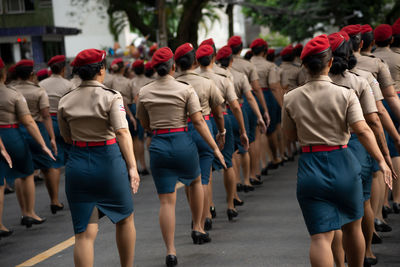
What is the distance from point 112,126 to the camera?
5203mm

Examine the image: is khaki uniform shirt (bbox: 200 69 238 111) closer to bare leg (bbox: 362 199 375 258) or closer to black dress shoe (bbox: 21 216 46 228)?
bare leg (bbox: 362 199 375 258)

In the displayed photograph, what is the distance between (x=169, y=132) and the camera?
656 centimetres

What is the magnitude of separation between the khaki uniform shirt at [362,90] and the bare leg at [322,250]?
1110 millimetres

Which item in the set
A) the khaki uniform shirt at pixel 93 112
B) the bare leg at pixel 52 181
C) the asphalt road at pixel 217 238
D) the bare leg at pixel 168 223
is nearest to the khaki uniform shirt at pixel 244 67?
the asphalt road at pixel 217 238

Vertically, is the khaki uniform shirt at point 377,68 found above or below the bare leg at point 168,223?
above

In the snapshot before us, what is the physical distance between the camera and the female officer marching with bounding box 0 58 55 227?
26.2 ft

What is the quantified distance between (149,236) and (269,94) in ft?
17.1

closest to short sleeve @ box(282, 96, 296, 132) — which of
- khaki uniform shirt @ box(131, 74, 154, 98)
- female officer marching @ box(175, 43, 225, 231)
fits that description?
female officer marching @ box(175, 43, 225, 231)

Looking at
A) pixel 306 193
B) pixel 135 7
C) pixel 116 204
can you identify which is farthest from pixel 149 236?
pixel 135 7

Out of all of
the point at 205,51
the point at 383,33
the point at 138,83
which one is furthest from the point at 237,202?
the point at 138,83

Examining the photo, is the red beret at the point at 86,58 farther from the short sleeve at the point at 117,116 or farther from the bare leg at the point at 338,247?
the bare leg at the point at 338,247

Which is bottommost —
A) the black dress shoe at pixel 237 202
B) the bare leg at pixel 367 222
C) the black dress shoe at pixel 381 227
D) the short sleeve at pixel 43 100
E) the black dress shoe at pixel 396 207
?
the black dress shoe at pixel 237 202

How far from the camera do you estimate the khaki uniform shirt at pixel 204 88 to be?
7.22 m

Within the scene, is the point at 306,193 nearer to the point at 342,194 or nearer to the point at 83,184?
the point at 342,194
